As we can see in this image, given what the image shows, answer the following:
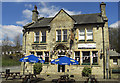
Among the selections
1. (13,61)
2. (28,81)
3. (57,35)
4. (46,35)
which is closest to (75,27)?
(57,35)

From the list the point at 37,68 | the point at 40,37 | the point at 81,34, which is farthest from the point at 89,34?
the point at 37,68

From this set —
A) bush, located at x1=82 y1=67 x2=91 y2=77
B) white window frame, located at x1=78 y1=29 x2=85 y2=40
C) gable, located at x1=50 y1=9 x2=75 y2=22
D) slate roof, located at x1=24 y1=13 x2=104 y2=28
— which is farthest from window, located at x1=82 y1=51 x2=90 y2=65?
gable, located at x1=50 y1=9 x2=75 y2=22

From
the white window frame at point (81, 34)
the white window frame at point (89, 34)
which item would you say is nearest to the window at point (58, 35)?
the white window frame at point (81, 34)

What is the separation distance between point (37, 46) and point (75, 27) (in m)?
6.35

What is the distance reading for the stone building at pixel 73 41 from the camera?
48.8 feet

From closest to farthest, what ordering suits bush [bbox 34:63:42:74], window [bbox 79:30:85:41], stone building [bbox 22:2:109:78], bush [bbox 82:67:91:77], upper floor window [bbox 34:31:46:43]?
1. bush [bbox 82:67:91:77]
2. stone building [bbox 22:2:109:78]
3. window [bbox 79:30:85:41]
4. bush [bbox 34:63:42:74]
5. upper floor window [bbox 34:31:46:43]

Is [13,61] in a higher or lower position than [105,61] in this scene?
lower

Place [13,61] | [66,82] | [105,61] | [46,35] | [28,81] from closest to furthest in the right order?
[28,81]
[66,82]
[105,61]
[46,35]
[13,61]

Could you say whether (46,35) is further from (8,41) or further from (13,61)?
(8,41)

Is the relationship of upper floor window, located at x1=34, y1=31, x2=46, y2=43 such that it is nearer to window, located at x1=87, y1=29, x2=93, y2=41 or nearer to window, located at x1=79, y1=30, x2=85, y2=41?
window, located at x1=79, y1=30, x2=85, y2=41

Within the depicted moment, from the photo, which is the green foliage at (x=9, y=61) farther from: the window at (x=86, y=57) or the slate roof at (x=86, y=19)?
the window at (x=86, y=57)

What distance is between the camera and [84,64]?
595 inches

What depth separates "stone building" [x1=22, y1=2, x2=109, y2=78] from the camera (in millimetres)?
14873

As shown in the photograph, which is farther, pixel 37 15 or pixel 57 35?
pixel 37 15
